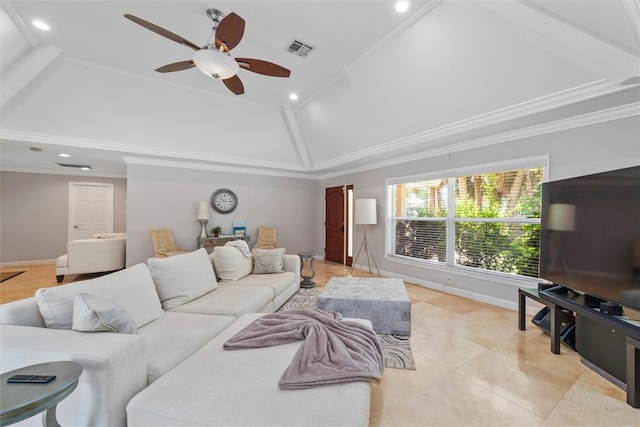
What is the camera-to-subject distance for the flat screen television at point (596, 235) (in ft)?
6.22

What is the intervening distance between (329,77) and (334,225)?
371 centimetres

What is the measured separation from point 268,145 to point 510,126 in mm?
4334

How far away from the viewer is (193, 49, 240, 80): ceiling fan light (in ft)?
7.15

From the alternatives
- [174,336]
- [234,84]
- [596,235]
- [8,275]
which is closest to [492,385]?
[596,235]

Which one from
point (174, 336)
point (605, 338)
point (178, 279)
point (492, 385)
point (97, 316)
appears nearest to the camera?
point (97, 316)

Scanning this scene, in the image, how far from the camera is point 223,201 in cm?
600

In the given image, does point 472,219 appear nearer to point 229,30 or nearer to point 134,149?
point 229,30

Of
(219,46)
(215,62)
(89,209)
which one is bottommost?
(89,209)

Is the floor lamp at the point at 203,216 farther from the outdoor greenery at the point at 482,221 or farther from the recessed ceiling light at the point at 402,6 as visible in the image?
the recessed ceiling light at the point at 402,6

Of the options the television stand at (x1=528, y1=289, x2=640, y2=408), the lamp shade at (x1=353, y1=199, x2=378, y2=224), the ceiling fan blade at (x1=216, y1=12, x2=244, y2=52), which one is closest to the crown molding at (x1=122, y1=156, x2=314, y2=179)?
the lamp shade at (x1=353, y1=199, x2=378, y2=224)

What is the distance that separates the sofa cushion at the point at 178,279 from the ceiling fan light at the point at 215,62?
5.87ft

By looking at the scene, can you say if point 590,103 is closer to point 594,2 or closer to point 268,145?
point 594,2

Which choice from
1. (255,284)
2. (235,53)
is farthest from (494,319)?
(235,53)

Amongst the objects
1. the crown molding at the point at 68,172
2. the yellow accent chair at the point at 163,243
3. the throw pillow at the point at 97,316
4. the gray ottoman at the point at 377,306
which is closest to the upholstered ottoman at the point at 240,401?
the throw pillow at the point at 97,316
